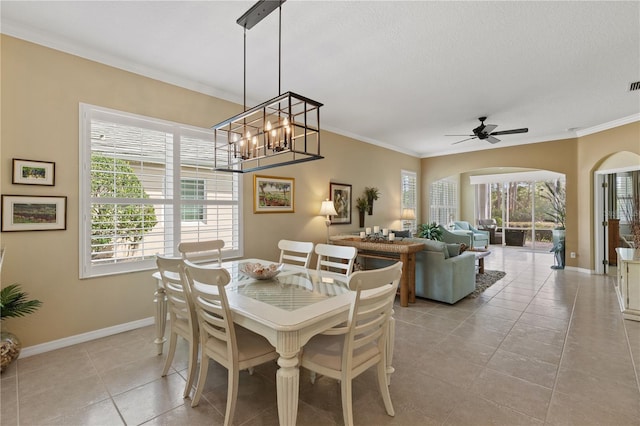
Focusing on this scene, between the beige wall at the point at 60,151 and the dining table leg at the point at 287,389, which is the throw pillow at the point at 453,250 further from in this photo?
the beige wall at the point at 60,151

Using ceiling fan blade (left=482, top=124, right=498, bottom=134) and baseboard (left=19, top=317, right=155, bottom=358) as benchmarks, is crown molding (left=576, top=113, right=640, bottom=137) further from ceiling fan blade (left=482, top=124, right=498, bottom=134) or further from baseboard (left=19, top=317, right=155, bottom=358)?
baseboard (left=19, top=317, right=155, bottom=358)

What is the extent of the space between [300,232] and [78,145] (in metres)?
3.09

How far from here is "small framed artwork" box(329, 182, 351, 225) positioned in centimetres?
565

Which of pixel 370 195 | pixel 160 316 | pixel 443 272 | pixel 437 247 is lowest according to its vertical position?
pixel 160 316

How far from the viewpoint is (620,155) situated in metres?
5.33

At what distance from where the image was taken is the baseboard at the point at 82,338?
8.78 feet

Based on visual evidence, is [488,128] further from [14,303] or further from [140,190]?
[14,303]

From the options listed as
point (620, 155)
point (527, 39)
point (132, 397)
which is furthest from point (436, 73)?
point (620, 155)

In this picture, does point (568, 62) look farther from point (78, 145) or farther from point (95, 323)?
point (95, 323)

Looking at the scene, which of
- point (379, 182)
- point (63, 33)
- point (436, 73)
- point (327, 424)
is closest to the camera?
point (327, 424)

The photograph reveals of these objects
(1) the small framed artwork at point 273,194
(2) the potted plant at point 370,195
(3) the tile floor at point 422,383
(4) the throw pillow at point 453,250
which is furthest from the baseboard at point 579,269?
(1) the small framed artwork at point 273,194

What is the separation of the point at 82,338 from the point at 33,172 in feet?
5.37


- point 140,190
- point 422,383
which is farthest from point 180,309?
point 422,383

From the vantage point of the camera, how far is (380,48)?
291cm
